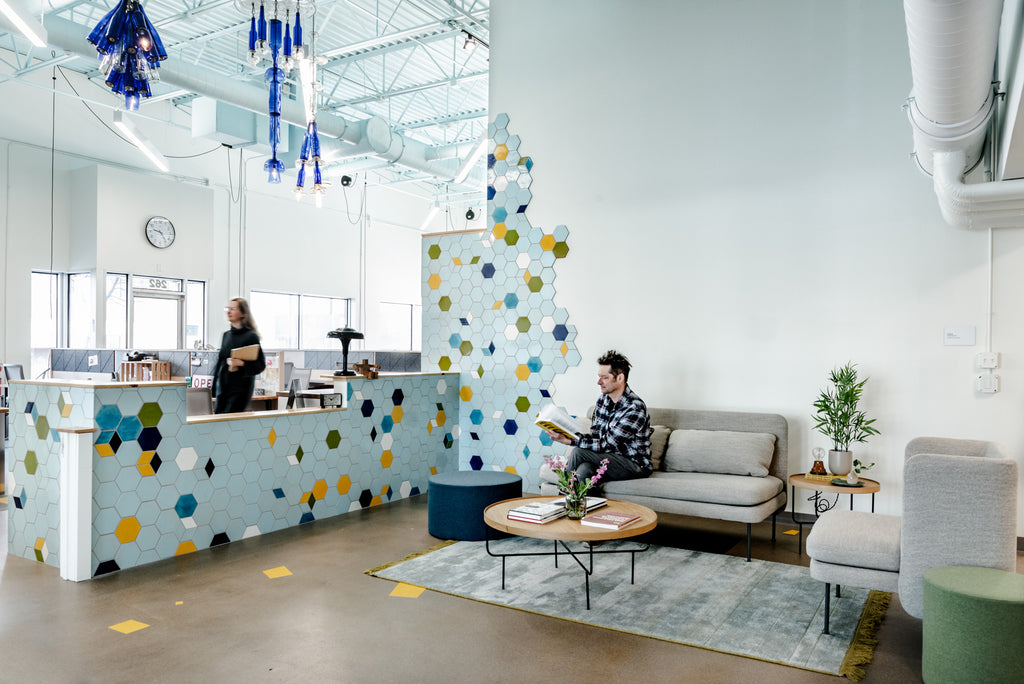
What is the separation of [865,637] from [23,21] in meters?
5.33

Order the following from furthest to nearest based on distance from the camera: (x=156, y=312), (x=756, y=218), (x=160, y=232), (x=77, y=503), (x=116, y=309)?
(x=156, y=312)
(x=160, y=232)
(x=116, y=309)
(x=756, y=218)
(x=77, y=503)

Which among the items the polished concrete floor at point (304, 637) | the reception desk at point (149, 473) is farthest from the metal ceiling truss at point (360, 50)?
the polished concrete floor at point (304, 637)

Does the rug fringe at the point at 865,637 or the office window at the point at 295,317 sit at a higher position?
the office window at the point at 295,317

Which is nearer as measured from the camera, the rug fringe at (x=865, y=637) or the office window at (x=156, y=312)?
the rug fringe at (x=865, y=637)

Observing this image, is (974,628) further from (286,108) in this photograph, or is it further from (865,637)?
(286,108)

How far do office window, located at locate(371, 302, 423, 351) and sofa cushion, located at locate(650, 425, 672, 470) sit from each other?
9.47m

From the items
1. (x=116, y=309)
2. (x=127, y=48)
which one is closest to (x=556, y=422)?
(x=127, y=48)

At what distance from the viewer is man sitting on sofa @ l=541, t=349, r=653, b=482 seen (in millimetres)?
4523

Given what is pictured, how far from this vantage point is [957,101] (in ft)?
10.1

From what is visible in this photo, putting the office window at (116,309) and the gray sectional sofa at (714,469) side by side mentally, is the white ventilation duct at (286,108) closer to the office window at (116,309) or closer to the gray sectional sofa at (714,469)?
the office window at (116,309)

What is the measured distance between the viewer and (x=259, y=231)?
459 inches

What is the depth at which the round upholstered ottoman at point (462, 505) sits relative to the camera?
4523 mm

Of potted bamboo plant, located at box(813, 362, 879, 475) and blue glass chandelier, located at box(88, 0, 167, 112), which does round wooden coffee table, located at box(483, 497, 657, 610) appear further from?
blue glass chandelier, located at box(88, 0, 167, 112)

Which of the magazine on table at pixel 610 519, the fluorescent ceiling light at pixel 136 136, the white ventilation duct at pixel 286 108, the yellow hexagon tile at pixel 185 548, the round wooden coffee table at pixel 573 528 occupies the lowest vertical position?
the yellow hexagon tile at pixel 185 548
